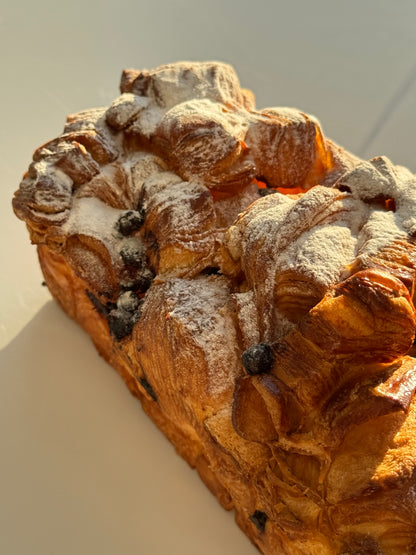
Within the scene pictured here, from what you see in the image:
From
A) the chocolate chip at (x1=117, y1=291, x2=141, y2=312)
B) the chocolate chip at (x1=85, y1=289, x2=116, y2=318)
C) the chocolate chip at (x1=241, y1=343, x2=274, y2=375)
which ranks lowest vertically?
the chocolate chip at (x1=85, y1=289, x2=116, y2=318)

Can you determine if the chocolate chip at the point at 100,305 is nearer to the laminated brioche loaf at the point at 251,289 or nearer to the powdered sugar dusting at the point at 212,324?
the laminated brioche loaf at the point at 251,289

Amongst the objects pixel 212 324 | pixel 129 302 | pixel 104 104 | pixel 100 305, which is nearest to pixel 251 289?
pixel 212 324

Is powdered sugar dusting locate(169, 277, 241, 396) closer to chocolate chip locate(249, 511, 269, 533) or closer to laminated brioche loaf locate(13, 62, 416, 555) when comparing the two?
laminated brioche loaf locate(13, 62, 416, 555)

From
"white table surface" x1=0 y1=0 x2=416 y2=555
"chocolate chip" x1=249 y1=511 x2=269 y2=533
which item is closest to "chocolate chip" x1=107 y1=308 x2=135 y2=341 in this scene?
"white table surface" x1=0 y1=0 x2=416 y2=555

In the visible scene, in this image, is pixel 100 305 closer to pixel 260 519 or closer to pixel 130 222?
pixel 130 222

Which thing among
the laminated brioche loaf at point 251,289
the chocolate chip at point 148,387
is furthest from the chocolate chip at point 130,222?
the chocolate chip at point 148,387

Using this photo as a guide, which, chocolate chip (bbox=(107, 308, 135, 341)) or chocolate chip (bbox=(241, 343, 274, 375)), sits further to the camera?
chocolate chip (bbox=(107, 308, 135, 341))

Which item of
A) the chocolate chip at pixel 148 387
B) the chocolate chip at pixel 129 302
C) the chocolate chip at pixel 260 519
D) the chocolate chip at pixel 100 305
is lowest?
the chocolate chip at pixel 260 519
